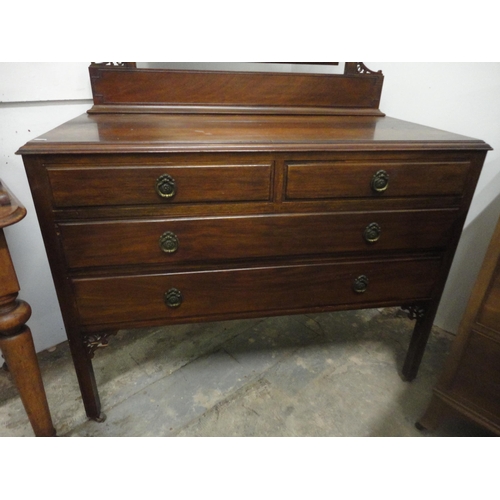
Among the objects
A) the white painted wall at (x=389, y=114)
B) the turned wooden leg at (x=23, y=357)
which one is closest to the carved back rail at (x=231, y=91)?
the white painted wall at (x=389, y=114)

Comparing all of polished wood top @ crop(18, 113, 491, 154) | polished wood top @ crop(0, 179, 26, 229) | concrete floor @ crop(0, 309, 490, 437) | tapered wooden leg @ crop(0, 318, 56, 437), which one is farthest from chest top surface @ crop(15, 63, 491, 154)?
concrete floor @ crop(0, 309, 490, 437)

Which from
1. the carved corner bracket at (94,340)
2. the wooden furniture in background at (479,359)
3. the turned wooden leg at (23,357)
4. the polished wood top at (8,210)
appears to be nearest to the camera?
the polished wood top at (8,210)

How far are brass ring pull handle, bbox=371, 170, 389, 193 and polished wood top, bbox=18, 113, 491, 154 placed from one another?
7 cm

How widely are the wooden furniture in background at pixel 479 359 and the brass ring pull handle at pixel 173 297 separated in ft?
2.94

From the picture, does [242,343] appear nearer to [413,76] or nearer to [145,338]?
[145,338]

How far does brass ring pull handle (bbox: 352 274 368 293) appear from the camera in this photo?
1.21 meters

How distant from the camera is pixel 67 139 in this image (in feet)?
2.99

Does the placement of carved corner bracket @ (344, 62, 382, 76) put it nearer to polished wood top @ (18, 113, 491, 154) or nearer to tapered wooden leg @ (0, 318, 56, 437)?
polished wood top @ (18, 113, 491, 154)

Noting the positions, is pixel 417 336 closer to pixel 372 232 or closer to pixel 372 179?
pixel 372 232

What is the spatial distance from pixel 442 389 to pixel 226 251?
87 centimetres

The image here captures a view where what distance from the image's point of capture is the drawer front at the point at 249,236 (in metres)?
0.99

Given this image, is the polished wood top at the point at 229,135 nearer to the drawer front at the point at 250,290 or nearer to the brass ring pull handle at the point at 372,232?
the brass ring pull handle at the point at 372,232

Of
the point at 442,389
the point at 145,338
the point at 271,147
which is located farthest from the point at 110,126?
the point at 442,389

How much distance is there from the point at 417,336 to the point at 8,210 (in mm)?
1441
